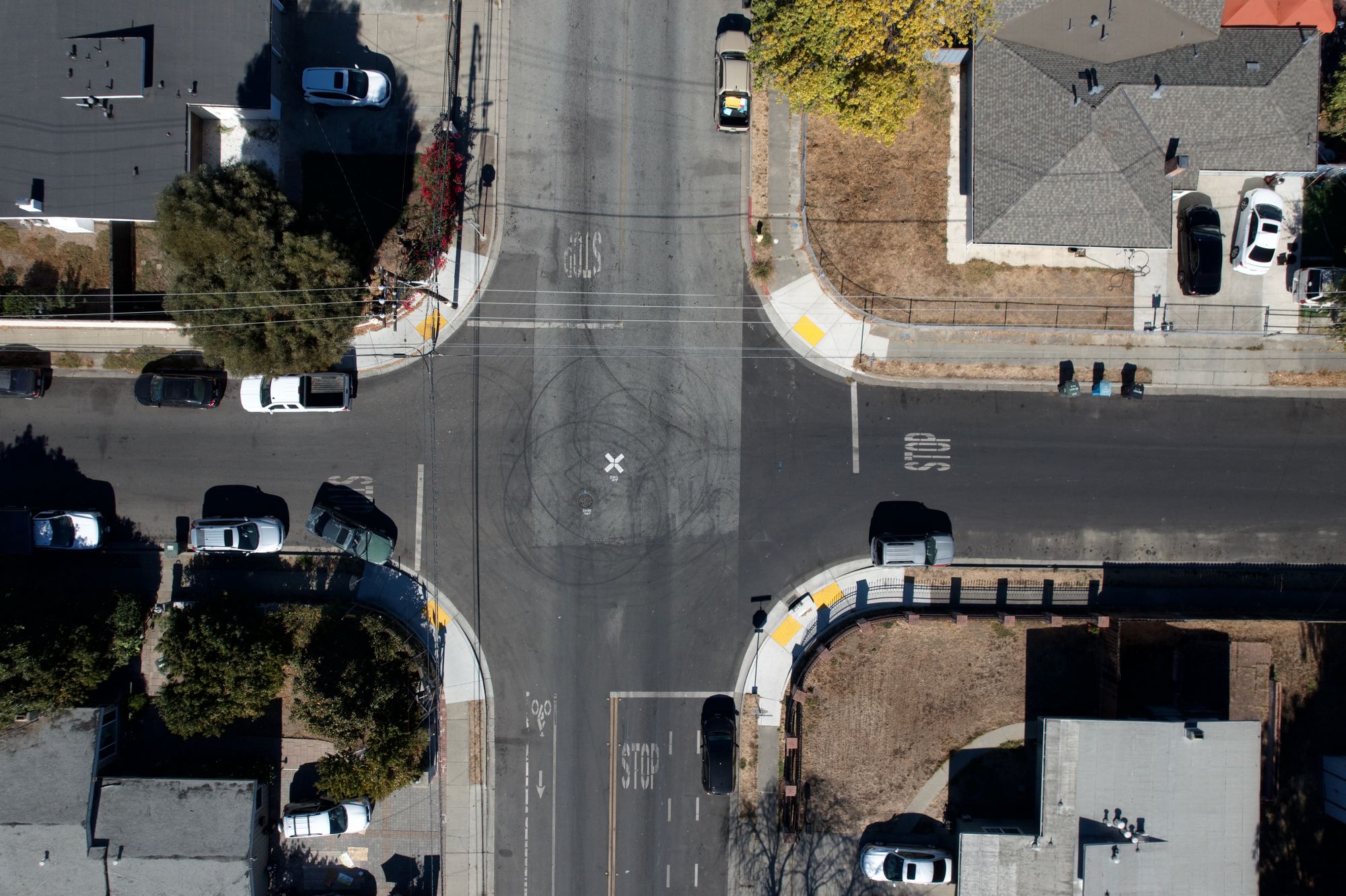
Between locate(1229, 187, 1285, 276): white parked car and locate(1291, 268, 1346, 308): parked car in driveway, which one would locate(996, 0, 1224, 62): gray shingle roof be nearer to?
locate(1229, 187, 1285, 276): white parked car

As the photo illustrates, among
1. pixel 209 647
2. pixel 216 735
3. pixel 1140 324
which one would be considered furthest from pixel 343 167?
pixel 1140 324

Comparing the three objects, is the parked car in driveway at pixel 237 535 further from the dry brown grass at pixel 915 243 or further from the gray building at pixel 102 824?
the dry brown grass at pixel 915 243

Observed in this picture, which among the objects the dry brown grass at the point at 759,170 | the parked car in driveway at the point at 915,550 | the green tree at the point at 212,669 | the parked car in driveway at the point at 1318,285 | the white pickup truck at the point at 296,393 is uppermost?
the dry brown grass at the point at 759,170

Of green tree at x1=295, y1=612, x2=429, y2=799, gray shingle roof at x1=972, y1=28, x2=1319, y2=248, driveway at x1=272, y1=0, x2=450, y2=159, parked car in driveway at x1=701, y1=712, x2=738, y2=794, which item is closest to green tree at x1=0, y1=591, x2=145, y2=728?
green tree at x1=295, y1=612, x2=429, y2=799

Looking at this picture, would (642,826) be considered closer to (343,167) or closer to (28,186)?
(343,167)

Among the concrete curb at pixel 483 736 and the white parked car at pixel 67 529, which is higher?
the white parked car at pixel 67 529

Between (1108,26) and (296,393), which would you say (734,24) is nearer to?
(1108,26)

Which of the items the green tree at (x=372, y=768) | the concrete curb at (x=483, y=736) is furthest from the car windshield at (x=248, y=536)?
the green tree at (x=372, y=768)
